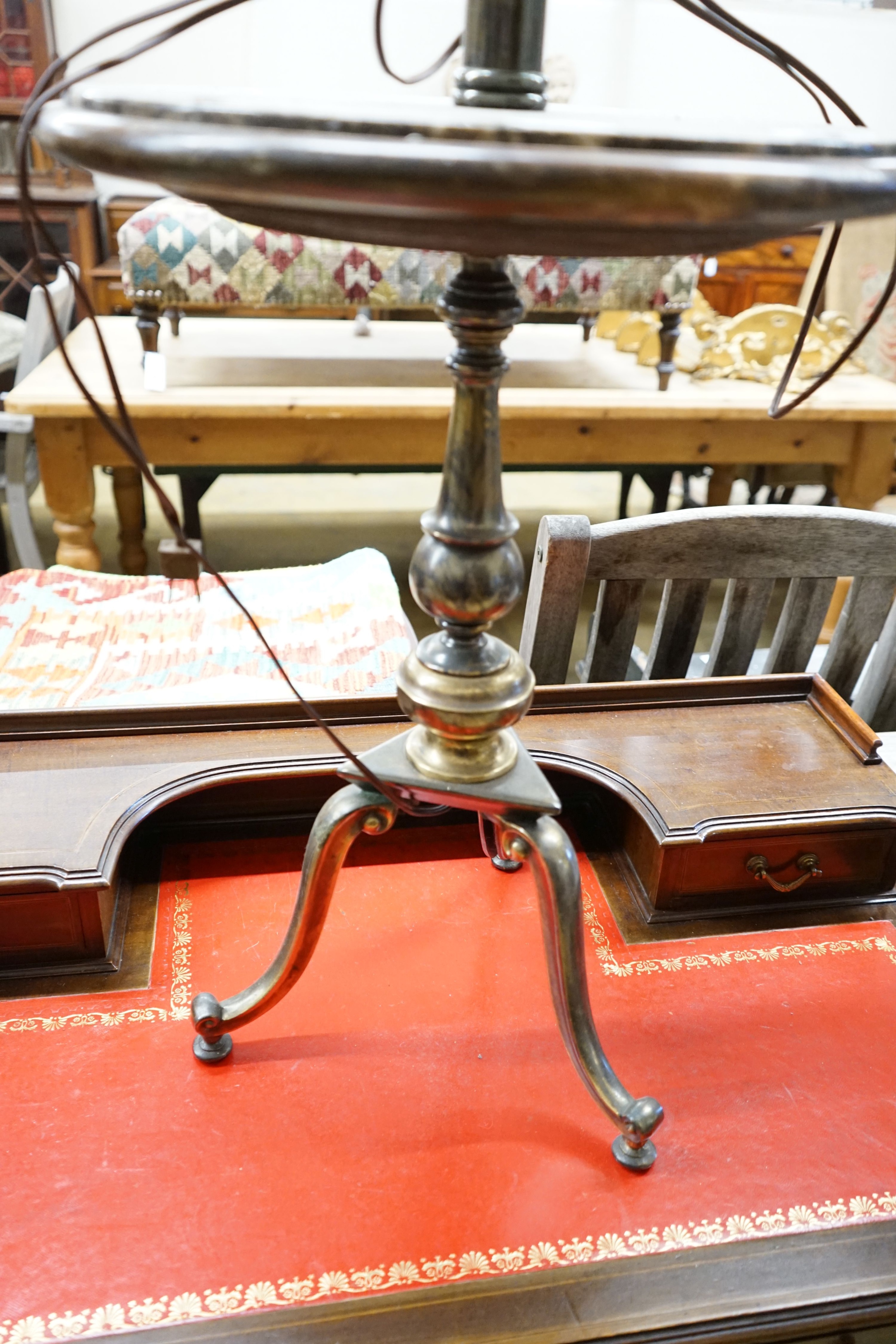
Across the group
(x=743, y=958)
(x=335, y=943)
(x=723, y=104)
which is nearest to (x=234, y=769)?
(x=335, y=943)

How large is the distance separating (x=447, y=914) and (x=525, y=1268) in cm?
27

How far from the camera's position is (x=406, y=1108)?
616 millimetres

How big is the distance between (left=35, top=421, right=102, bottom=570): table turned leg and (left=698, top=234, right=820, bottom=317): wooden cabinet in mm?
2522

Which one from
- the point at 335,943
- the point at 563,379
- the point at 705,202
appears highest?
the point at 705,202

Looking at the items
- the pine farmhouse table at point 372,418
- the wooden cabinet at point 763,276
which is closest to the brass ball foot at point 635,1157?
the pine farmhouse table at point 372,418

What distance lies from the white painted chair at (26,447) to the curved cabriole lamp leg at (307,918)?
1474 mm

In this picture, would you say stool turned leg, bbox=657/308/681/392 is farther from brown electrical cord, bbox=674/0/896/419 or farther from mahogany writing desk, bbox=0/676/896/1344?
brown electrical cord, bbox=674/0/896/419

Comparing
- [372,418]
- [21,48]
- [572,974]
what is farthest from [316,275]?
[21,48]

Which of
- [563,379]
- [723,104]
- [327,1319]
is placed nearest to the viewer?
[327,1319]

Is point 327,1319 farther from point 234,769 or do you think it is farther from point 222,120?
point 222,120

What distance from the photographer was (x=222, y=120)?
1.01 feet

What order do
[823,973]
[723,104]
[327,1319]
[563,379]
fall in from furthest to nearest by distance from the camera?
[723,104]
[563,379]
[823,973]
[327,1319]

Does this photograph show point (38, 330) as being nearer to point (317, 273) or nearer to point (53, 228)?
point (317, 273)

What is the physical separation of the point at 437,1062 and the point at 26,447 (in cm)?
165
